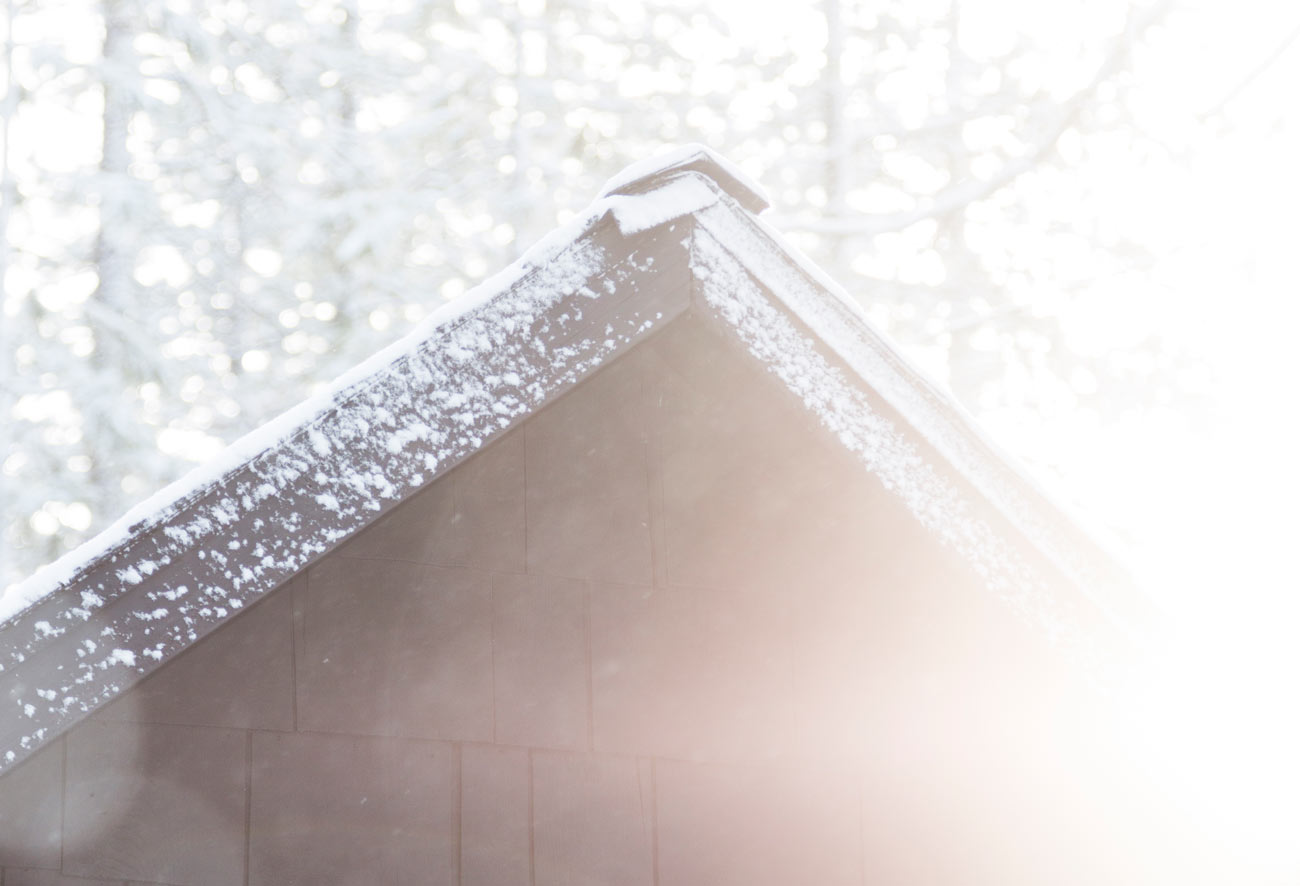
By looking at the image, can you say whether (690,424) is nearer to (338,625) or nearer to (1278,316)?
(338,625)

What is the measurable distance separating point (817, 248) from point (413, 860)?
7221 millimetres

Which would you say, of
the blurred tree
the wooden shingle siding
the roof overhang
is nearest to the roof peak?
the roof overhang

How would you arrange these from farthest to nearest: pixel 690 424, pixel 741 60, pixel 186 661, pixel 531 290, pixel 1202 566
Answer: pixel 741 60 → pixel 1202 566 → pixel 690 424 → pixel 186 661 → pixel 531 290

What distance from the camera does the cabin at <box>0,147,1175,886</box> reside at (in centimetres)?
164

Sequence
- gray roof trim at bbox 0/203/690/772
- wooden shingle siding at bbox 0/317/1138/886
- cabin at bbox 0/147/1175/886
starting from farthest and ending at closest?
wooden shingle siding at bbox 0/317/1138/886 → cabin at bbox 0/147/1175/886 → gray roof trim at bbox 0/203/690/772

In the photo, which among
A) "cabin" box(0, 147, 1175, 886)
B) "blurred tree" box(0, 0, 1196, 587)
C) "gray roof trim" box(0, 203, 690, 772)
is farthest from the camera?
"blurred tree" box(0, 0, 1196, 587)

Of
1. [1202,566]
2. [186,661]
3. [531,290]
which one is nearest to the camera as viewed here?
[531,290]

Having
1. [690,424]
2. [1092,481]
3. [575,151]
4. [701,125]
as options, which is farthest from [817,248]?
[690,424]

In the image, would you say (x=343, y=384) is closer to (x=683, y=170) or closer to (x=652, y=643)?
(x=683, y=170)

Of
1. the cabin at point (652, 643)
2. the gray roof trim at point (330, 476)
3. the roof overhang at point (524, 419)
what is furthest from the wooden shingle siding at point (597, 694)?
the gray roof trim at point (330, 476)

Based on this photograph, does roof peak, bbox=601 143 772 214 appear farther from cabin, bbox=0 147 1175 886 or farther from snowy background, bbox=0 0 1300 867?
snowy background, bbox=0 0 1300 867

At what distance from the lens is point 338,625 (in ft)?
6.32

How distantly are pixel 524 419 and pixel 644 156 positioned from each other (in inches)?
257

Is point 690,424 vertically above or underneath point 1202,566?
underneath
